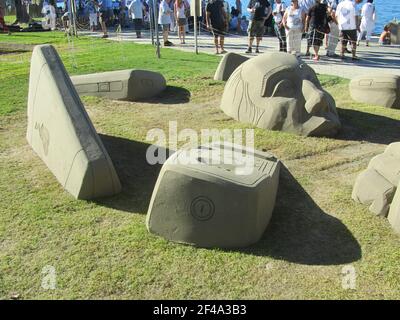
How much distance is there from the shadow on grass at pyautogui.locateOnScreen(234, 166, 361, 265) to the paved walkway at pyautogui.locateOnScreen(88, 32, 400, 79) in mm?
6248

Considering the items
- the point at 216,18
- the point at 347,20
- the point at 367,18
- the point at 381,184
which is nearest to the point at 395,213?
the point at 381,184

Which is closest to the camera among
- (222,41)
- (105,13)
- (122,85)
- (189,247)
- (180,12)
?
(189,247)

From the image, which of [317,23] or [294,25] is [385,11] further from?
[294,25]

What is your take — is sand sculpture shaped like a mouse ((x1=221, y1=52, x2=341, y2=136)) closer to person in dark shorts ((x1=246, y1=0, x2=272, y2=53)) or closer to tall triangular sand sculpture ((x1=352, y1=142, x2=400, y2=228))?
tall triangular sand sculpture ((x1=352, y1=142, x2=400, y2=228))

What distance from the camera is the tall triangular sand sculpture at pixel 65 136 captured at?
16.0 feet

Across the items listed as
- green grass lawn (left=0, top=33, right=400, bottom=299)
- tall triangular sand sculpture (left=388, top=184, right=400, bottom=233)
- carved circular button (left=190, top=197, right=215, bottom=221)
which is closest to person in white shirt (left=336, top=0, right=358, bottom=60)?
green grass lawn (left=0, top=33, right=400, bottom=299)

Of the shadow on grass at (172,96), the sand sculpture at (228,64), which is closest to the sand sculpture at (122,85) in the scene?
the shadow on grass at (172,96)

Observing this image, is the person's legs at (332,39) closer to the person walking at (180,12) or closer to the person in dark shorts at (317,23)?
the person in dark shorts at (317,23)

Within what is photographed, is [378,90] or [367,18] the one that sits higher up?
[367,18]

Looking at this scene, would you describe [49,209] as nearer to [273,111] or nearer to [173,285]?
[173,285]

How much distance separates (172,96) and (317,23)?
4.73 metres

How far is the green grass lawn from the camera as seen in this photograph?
3.72 metres

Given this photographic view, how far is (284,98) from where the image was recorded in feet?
22.4
